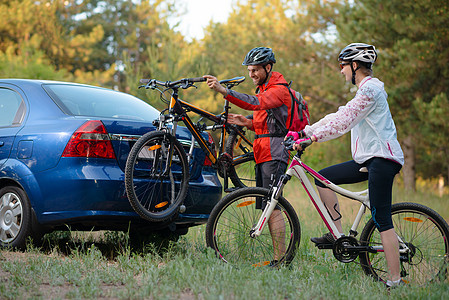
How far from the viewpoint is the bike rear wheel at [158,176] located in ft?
15.5

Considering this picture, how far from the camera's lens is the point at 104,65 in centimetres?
3672

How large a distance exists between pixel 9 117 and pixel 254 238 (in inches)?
108

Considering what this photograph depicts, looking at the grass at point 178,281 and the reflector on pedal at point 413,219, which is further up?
the reflector on pedal at point 413,219

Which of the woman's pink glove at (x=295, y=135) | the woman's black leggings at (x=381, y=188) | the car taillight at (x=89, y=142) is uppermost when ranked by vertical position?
the woman's pink glove at (x=295, y=135)

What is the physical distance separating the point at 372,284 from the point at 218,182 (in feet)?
6.07

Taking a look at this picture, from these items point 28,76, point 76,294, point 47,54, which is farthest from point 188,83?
point 47,54

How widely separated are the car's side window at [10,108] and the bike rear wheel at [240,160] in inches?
80.0

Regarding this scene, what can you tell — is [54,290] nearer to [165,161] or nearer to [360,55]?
[165,161]

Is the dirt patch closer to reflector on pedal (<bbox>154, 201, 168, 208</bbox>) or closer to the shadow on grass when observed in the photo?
reflector on pedal (<bbox>154, 201, 168, 208</bbox>)

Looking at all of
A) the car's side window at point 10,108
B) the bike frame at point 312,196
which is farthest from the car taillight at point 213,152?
the car's side window at point 10,108

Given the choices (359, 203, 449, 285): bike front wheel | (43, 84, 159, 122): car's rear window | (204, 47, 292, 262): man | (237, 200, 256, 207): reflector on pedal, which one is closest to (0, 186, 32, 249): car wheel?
(43, 84, 159, 122): car's rear window

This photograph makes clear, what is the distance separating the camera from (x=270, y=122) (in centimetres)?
481

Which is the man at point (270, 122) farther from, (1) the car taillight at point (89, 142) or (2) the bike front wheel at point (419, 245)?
(1) the car taillight at point (89, 142)

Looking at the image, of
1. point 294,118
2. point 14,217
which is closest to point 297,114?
point 294,118
